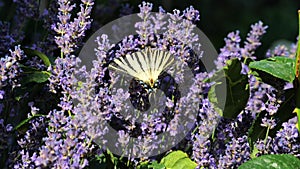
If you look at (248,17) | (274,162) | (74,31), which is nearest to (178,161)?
(274,162)

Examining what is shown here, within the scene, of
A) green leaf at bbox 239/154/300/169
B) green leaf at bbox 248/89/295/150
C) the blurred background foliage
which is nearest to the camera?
green leaf at bbox 239/154/300/169

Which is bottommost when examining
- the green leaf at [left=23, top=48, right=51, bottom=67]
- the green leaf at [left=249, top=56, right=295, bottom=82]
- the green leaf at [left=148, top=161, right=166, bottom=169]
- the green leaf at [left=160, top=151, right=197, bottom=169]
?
the green leaf at [left=148, top=161, right=166, bottom=169]

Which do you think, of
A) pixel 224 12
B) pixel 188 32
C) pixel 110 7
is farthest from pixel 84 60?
pixel 224 12

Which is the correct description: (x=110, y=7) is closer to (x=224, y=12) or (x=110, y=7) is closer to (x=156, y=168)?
(x=156, y=168)

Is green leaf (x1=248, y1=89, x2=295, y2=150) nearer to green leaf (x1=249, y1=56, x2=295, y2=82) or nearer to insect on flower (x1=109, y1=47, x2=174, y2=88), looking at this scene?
green leaf (x1=249, y1=56, x2=295, y2=82)

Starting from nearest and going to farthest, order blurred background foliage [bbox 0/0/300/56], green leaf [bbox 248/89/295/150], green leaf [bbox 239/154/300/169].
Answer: green leaf [bbox 239/154/300/169] → green leaf [bbox 248/89/295/150] → blurred background foliage [bbox 0/0/300/56]

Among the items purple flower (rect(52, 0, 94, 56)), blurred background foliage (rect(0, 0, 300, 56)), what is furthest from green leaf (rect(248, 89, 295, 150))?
blurred background foliage (rect(0, 0, 300, 56))

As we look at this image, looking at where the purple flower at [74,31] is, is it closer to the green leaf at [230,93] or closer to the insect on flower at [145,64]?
the insect on flower at [145,64]
